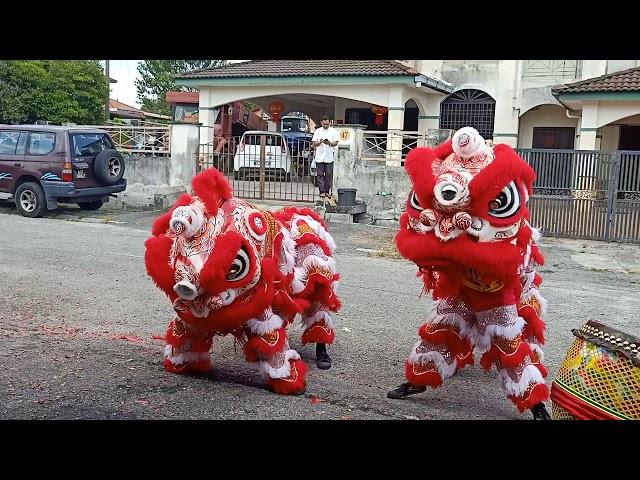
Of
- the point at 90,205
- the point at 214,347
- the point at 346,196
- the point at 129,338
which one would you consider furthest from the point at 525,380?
the point at 90,205

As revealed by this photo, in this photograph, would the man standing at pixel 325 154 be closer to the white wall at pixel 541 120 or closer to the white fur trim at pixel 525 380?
the white wall at pixel 541 120

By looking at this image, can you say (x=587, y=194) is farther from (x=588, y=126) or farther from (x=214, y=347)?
(x=214, y=347)

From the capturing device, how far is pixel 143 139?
17.3 metres

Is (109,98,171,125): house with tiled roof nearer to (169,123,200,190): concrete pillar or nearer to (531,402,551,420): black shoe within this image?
(169,123,200,190): concrete pillar

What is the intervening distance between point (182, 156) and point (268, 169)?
2.12m

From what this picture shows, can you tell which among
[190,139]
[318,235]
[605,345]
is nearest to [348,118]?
[190,139]

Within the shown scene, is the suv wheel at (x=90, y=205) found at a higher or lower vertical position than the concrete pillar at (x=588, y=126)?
lower

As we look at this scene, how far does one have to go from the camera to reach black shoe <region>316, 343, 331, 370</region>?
17.9 feet

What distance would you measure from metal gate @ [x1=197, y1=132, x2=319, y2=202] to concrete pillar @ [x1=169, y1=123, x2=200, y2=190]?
0.33 meters

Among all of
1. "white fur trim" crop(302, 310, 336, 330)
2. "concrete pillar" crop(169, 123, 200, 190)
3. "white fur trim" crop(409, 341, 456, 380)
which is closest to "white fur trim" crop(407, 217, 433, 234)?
"white fur trim" crop(409, 341, 456, 380)

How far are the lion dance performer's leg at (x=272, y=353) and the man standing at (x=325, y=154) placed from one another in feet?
33.0

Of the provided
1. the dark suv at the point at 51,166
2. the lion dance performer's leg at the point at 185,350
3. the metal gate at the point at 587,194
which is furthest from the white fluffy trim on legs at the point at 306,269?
the dark suv at the point at 51,166

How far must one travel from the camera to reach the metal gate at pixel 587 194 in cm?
1250
